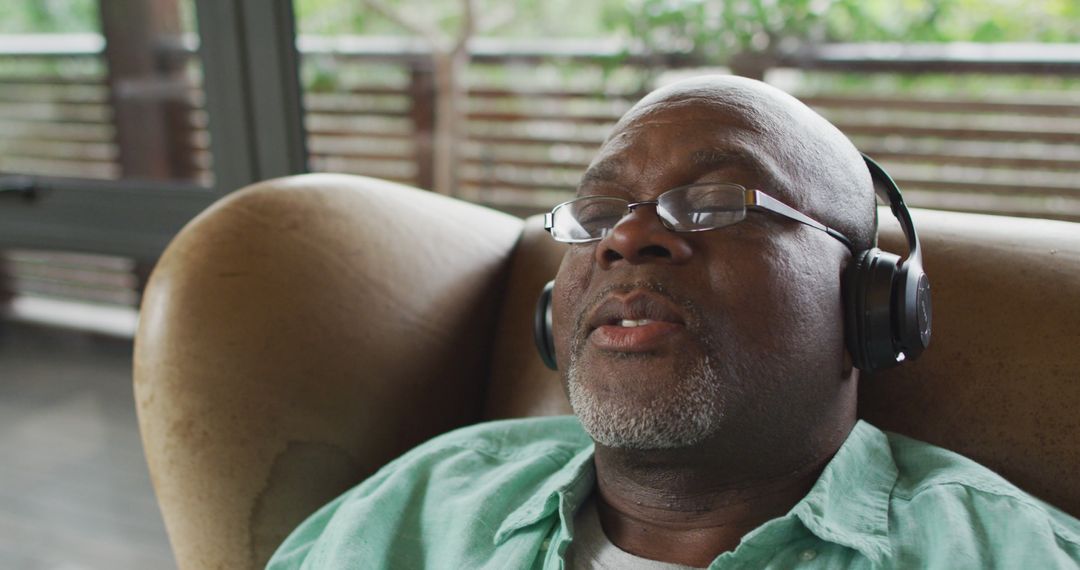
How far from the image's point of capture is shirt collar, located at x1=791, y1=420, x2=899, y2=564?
0.92m

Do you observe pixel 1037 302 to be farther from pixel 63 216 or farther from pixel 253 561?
pixel 63 216

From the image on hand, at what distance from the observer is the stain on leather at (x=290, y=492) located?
1.27 meters

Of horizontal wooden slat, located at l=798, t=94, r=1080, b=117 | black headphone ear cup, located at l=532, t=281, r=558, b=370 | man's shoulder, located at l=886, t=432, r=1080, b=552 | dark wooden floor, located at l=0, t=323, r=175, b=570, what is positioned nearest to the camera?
man's shoulder, located at l=886, t=432, r=1080, b=552

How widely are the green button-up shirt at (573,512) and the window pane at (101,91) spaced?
2137mm

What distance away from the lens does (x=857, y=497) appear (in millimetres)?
977

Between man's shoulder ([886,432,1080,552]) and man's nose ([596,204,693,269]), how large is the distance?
326 millimetres

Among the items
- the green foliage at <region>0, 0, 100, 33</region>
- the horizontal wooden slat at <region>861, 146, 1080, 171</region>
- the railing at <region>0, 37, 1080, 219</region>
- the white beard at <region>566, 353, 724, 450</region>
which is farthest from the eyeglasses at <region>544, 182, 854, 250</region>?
the green foliage at <region>0, 0, 100, 33</region>

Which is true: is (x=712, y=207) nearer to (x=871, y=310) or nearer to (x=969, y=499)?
(x=871, y=310)

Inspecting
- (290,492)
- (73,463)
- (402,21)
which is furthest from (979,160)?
(73,463)

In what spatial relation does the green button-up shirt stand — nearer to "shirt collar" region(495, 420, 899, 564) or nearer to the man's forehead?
"shirt collar" region(495, 420, 899, 564)

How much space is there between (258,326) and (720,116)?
0.66 metres

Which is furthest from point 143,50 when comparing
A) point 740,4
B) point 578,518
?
point 578,518

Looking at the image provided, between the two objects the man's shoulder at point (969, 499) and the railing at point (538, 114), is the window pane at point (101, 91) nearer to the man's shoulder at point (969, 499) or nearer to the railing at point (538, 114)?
the railing at point (538, 114)

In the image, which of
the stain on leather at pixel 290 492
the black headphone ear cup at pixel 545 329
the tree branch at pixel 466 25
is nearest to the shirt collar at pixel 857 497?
the black headphone ear cup at pixel 545 329
